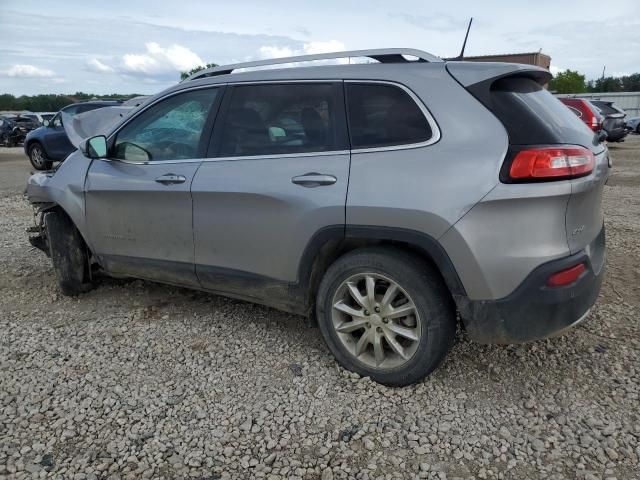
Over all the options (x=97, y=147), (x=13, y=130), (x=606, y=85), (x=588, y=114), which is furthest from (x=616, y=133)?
(x=606, y=85)

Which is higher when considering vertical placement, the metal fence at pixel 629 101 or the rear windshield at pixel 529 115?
the metal fence at pixel 629 101

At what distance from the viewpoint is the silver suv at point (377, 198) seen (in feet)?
8.07

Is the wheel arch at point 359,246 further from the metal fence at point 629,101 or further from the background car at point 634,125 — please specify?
the metal fence at point 629,101

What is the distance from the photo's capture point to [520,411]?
2.71 meters

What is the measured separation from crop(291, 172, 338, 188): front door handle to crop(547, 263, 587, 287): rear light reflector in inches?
47.2

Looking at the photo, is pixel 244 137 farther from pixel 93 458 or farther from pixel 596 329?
pixel 596 329

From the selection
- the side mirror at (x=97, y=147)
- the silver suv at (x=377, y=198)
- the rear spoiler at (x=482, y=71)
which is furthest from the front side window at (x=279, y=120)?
the side mirror at (x=97, y=147)

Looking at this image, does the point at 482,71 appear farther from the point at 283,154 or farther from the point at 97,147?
the point at 97,147

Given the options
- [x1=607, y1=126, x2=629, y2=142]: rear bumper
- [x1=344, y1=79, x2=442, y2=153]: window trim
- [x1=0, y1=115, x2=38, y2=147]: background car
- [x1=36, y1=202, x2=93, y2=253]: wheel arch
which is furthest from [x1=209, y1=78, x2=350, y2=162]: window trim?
[x1=0, y1=115, x2=38, y2=147]: background car

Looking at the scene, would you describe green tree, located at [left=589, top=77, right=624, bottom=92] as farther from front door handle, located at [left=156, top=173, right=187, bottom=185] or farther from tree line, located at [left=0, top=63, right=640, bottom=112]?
front door handle, located at [left=156, top=173, right=187, bottom=185]

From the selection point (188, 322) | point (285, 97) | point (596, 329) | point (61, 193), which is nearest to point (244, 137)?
point (285, 97)

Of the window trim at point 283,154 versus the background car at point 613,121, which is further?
the background car at point 613,121

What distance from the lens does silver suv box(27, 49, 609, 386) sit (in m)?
2.46

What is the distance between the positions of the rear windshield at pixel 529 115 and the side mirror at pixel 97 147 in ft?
8.60
